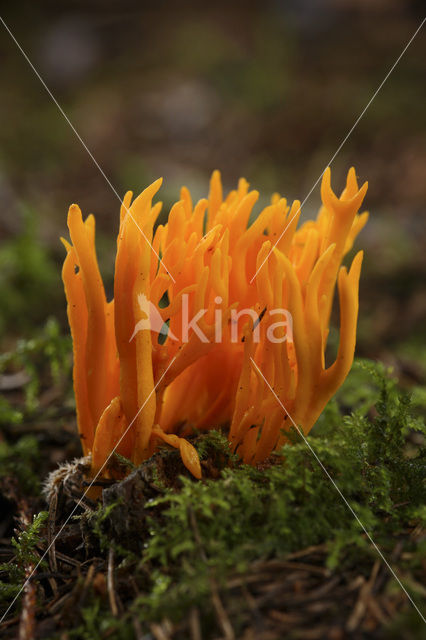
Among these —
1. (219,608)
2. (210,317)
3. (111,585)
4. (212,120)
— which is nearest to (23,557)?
(111,585)

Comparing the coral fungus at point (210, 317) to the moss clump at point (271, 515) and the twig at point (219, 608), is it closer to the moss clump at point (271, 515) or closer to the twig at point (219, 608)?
the moss clump at point (271, 515)

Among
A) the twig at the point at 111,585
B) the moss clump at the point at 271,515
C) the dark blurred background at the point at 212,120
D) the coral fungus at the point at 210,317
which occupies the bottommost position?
the twig at the point at 111,585

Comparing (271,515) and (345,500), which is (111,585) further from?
(345,500)

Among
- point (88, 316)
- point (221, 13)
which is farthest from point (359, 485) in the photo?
point (221, 13)

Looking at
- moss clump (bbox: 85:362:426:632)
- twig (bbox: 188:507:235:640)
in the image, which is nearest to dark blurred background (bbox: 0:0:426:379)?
moss clump (bbox: 85:362:426:632)

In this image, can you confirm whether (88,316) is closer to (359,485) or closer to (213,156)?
(359,485)

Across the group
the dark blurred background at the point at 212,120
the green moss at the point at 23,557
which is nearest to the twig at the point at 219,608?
the green moss at the point at 23,557

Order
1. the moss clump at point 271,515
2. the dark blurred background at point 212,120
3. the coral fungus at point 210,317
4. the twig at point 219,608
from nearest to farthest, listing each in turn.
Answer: the twig at point 219,608 < the moss clump at point 271,515 < the coral fungus at point 210,317 < the dark blurred background at point 212,120
